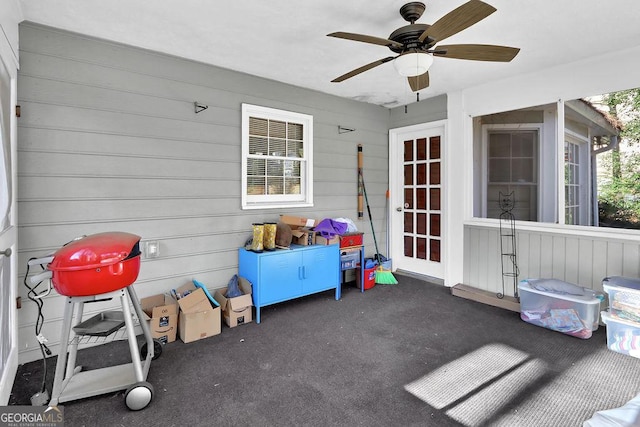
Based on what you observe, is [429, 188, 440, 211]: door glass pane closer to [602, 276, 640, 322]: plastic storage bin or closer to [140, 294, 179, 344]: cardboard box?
[602, 276, 640, 322]: plastic storage bin

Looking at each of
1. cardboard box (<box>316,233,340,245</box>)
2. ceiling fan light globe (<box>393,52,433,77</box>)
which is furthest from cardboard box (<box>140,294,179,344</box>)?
ceiling fan light globe (<box>393,52,433,77</box>)

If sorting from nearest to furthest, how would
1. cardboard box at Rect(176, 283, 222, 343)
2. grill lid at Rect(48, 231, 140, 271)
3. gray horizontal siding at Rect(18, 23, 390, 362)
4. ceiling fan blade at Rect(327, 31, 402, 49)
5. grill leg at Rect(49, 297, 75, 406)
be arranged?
grill lid at Rect(48, 231, 140, 271) → grill leg at Rect(49, 297, 75, 406) → ceiling fan blade at Rect(327, 31, 402, 49) → gray horizontal siding at Rect(18, 23, 390, 362) → cardboard box at Rect(176, 283, 222, 343)

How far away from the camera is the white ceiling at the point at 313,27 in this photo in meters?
2.35

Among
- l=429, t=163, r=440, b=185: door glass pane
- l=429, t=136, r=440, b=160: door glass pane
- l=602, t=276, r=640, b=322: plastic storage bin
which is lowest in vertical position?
l=602, t=276, r=640, b=322: plastic storage bin

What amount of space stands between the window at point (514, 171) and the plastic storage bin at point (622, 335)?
4.40ft

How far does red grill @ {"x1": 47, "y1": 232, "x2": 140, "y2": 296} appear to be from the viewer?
1771mm

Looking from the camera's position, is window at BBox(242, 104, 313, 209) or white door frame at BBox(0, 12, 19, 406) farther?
window at BBox(242, 104, 313, 209)

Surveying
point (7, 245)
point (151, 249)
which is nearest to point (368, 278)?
point (151, 249)

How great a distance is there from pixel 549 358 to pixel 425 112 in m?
3.36

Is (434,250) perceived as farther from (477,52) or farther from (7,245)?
(7,245)

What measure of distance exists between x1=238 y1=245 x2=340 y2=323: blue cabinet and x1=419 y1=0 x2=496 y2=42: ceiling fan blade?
238 centimetres

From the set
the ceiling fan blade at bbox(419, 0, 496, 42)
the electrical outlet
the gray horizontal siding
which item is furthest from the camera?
the electrical outlet

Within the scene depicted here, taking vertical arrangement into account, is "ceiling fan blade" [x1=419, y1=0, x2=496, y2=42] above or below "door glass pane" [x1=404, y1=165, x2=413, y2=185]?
above

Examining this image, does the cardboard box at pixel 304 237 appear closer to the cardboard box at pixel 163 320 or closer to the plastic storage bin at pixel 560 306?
the cardboard box at pixel 163 320
